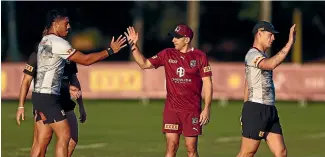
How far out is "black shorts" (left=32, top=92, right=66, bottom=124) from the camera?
1395 cm

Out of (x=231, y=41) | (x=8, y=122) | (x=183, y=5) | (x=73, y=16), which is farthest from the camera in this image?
(x=183, y=5)

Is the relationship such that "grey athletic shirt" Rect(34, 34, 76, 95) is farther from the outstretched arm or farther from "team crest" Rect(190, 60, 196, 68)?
"team crest" Rect(190, 60, 196, 68)

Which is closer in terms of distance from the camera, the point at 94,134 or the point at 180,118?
the point at 180,118

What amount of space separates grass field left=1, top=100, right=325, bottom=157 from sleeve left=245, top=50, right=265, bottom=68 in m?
5.79

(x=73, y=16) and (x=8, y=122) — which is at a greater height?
(x=73, y=16)

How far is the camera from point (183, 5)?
71.8 meters

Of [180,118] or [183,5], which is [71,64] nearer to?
[180,118]

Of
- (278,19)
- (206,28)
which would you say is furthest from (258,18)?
(206,28)

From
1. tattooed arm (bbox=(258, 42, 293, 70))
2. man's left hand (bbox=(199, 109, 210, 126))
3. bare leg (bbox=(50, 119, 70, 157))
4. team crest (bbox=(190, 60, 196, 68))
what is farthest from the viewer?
team crest (bbox=(190, 60, 196, 68))

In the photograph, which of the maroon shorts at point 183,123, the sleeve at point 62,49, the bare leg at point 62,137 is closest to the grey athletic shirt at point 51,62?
the sleeve at point 62,49

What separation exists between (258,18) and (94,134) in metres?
28.9

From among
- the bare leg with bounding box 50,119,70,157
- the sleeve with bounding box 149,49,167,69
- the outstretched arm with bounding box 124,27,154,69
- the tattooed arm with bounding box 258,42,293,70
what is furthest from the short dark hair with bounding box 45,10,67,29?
the tattooed arm with bounding box 258,42,293,70

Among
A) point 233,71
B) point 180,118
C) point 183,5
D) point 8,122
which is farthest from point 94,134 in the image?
point 183,5

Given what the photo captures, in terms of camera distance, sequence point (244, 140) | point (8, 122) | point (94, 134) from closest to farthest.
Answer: point (244, 140) → point (94, 134) → point (8, 122)
